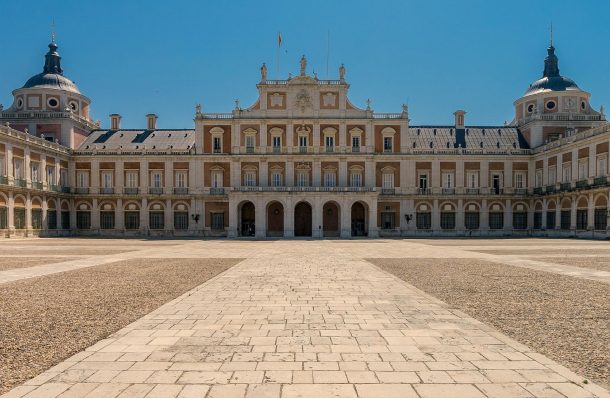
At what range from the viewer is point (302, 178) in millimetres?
52375

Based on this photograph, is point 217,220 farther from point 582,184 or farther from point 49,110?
point 582,184

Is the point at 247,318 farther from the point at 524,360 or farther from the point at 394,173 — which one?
the point at 394,173

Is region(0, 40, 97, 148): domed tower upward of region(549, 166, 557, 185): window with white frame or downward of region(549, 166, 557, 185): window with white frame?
upward

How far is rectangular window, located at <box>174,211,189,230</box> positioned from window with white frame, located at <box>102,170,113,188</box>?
824 cm

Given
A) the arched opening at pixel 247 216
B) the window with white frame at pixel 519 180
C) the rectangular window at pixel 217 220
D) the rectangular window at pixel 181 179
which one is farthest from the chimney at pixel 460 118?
the rectangular window at pixel 181 179

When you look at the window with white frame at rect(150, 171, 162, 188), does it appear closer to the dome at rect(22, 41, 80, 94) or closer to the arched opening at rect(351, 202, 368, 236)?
the dome at rect(22, 41, 80, 94)

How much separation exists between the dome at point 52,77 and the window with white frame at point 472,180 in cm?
4660

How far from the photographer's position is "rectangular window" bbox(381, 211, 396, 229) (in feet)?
174

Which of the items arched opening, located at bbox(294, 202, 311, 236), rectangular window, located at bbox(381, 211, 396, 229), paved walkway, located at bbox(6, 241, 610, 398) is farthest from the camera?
arched opening, located at bbox(294, 202, 311, 236)

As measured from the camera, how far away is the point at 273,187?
4922 centimetres

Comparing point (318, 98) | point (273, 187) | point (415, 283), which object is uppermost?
point (318, 98)

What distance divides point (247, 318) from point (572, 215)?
148ft

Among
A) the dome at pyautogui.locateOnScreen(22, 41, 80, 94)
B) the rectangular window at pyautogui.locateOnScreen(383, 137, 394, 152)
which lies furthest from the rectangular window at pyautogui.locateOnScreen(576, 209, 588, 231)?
the dome at pyautogui.locateOnScreen(22, 41, 80, 94)

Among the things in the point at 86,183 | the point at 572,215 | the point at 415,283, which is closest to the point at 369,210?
the point at 572,215
